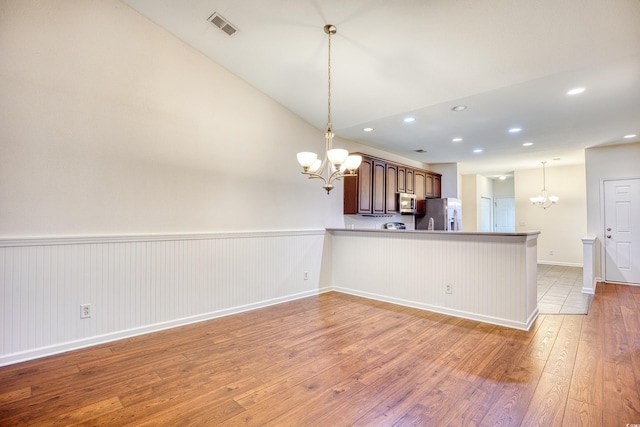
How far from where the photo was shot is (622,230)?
5.60 m

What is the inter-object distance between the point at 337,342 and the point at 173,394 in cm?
148

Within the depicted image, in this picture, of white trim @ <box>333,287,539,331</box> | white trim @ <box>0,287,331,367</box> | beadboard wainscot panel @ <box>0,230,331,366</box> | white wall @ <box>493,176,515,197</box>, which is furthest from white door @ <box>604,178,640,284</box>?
white trim @ <box>0,287,331,367</box>

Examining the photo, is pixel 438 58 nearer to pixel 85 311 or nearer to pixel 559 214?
pixel 85 311

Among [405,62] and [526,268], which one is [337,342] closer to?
[526,268]

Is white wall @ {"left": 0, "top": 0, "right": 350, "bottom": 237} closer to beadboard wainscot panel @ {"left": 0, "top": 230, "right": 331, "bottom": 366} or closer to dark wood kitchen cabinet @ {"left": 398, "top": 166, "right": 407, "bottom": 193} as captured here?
beadboard wainscot panel @ {"left": 0, "top": 230, "right": 331, "bottom": 366}

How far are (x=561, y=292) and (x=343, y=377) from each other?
4.61 metres

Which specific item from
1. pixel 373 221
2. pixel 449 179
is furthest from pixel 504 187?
pixel 373 221

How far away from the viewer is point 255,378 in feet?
7.75

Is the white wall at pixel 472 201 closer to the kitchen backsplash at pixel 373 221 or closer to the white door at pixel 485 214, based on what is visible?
the white door at pixel 485 214

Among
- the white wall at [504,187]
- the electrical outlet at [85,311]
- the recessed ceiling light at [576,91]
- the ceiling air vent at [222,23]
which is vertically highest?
the ceiling air vent at [222,23]

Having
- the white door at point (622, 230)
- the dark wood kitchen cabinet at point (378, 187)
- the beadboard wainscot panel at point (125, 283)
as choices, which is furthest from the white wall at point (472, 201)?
the beadboard wainscot panel at point (125, 283)

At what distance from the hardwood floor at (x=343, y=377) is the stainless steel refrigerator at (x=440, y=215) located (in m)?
3.44

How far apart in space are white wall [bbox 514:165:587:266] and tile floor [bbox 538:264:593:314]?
803 mm

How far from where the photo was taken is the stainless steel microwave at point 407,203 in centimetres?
623
